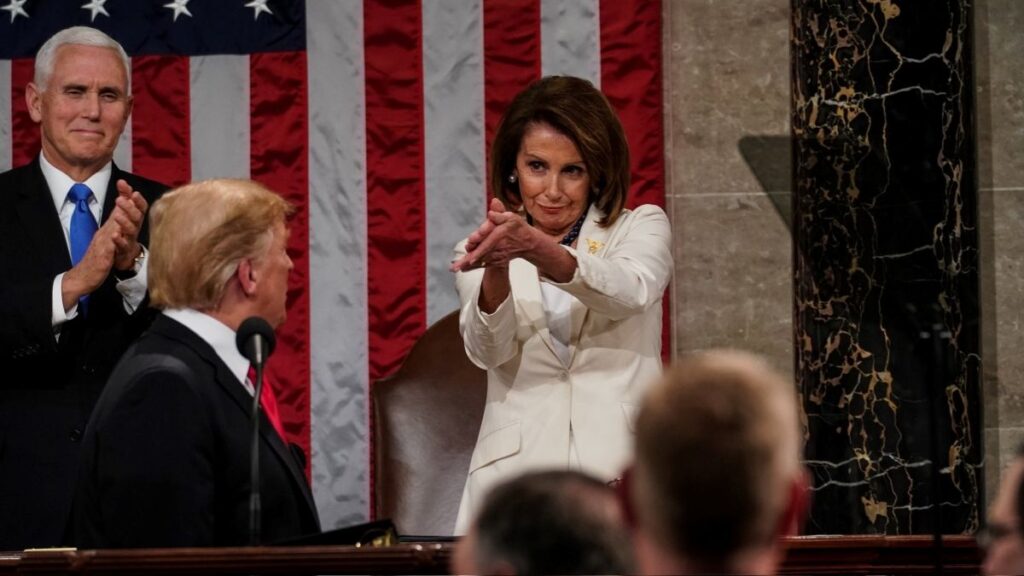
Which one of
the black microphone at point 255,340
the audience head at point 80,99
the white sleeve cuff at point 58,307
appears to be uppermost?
the audience head at point 80,99

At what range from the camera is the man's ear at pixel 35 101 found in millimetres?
4988

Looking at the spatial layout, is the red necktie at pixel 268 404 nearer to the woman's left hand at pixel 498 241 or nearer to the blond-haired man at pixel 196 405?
the blond-haired man at pixel 196 405

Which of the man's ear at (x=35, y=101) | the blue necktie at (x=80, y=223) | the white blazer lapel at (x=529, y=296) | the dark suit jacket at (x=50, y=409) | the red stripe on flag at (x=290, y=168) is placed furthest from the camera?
the red stripe on flag at (x=290, y=168)

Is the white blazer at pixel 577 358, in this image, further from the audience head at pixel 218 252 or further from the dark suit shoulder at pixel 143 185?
the dark suit shoulder at pixel 143 185

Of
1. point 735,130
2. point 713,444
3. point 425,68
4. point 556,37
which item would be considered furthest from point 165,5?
point 713,444

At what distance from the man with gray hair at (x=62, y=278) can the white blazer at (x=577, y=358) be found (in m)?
0.96

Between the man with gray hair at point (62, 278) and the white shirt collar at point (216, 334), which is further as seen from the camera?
the man with gray hair at point (62, 278)

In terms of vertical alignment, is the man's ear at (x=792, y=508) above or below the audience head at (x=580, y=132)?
below

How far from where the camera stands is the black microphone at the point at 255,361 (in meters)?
3.04

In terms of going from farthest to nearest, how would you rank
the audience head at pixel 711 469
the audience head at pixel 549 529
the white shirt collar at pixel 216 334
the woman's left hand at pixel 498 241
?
the woman's left hand at pixel 498 241 → the white shirt collar at pixel 216 334 → the audience head at pixel 549 529 → the audience head at pixel 711 469

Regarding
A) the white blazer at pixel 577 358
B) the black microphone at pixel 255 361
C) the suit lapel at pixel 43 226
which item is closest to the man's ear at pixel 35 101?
the suit lapel at pixel 43 226

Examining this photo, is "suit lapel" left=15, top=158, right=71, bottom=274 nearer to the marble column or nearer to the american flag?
the american flag

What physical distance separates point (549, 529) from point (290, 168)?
427 centimetres

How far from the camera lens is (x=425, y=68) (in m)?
6.03
